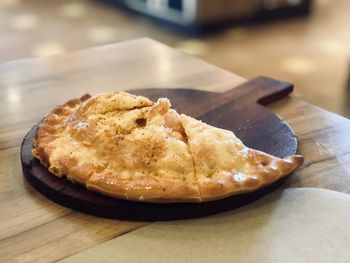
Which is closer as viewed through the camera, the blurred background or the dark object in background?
the blurred background

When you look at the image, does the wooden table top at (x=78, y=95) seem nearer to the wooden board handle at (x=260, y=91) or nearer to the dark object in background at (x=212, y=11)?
the wooden board handle at (x=260, y=91)

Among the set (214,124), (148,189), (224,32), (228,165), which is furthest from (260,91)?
(224,32)

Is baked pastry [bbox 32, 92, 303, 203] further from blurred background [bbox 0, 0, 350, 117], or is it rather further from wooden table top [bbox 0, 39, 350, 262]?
blurred background [bbox 0, 0, 350, 117]

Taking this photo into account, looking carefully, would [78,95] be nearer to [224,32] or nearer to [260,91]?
[260,91]

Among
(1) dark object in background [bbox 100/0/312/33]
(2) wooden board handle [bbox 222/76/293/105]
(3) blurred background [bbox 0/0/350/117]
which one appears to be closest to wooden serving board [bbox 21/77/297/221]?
(2) wooden board handle [bbox 222/76/293/105]

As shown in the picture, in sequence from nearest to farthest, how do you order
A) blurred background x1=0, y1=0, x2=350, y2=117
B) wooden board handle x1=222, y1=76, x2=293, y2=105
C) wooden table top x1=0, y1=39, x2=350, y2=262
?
wooden table top x1=0, y1=39, x2=350, y2=262 → wooden board handle x1=222, y1=76, x2=293, y2=105 → blurred background x1=0, y1=0, x2=350, y2=117

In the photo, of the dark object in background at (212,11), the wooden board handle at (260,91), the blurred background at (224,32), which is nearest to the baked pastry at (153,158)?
the wooden board handle at (260,91)

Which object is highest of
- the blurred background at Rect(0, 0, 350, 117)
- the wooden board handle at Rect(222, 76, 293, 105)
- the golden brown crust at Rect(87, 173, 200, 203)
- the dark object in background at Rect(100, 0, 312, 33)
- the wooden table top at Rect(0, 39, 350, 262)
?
the golden brown crust at Rect(87, 173, 200, 203)
